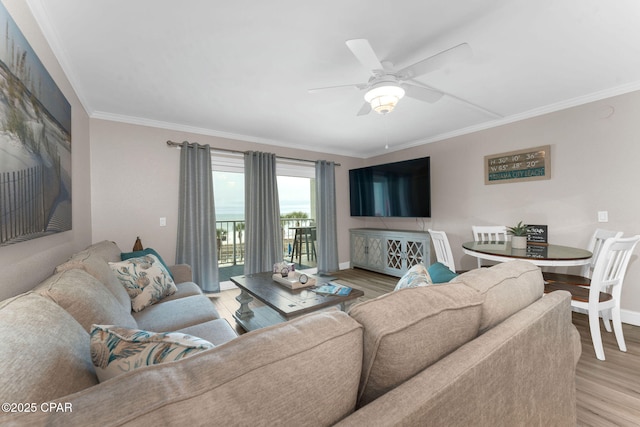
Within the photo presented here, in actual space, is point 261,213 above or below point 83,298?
above

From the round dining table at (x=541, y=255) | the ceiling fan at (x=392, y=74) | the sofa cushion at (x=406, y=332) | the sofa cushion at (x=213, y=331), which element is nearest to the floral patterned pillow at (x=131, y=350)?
the sofa cushion at (x=406, y=332)

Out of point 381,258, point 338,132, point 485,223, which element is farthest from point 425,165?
point 381,258

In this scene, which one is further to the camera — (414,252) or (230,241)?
(230,241)

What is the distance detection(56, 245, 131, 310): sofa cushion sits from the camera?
149cm

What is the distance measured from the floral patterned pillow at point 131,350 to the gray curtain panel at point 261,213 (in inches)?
126

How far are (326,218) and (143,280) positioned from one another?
316 centimetres

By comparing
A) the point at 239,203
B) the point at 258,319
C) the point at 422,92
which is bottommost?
the point at 258,319

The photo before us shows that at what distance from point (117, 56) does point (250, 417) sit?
101 inches

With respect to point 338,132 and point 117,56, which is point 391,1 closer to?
point 117,56

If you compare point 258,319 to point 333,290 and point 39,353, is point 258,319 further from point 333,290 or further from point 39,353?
point 39,353

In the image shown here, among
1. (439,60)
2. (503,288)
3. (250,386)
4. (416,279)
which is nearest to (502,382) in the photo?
(503,288)

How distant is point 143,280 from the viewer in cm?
198

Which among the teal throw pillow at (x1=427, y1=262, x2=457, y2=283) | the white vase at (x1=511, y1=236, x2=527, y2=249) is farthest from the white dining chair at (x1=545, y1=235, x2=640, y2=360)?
the teal throw pillow at (x1=427, y1=262, x2=457, y2=283)

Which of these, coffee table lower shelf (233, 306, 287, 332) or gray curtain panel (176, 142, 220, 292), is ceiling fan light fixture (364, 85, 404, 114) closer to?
coffee table lower shelf (233, 306, 287, 332)
